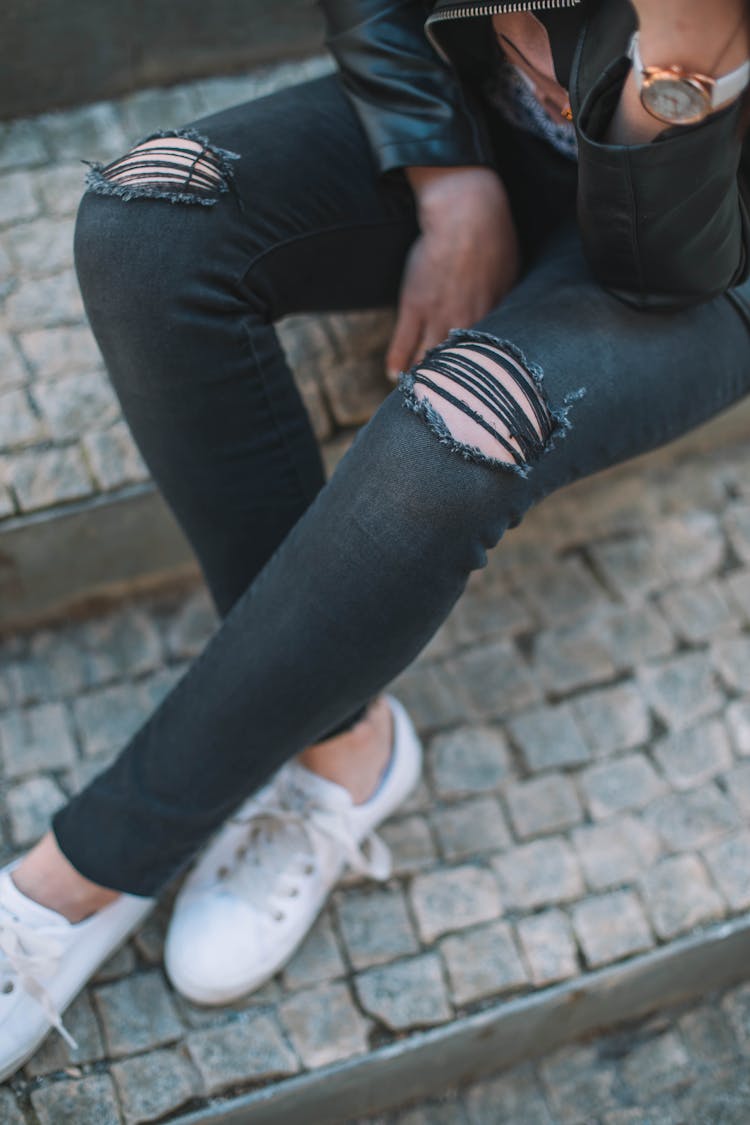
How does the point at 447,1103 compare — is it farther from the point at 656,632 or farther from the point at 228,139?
the point at 228,139

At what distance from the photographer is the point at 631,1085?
1653 mm

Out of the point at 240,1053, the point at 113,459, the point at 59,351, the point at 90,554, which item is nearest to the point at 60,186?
the point at 59,351

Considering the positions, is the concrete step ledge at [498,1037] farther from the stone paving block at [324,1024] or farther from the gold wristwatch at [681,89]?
the gold wristwatch at [681,89]

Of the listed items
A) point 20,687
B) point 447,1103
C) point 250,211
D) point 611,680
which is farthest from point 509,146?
point 447,1103

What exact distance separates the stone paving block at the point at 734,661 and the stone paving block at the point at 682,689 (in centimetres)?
2

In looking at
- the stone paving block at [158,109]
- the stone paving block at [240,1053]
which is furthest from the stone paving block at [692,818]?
the stone paving block at [158,109]

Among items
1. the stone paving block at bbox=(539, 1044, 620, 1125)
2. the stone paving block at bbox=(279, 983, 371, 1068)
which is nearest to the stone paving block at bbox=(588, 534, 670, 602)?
the stone paving block at bbox=(539, 1044, 620, 1125)

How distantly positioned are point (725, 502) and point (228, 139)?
137 cm

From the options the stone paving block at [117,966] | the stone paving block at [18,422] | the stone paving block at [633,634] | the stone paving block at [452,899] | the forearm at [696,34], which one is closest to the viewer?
the forearm at [696,34]

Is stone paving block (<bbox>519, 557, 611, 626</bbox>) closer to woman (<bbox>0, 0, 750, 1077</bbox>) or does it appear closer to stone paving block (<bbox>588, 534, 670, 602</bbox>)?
stone paving block (<bbox>588, 534, 670, 602</bbox>)

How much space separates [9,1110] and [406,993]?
0.60 metres

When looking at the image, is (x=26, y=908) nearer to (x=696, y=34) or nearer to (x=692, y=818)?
(x=692, y=818)

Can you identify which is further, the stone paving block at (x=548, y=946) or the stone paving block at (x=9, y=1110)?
the stone paving block at (x=548, y=946)

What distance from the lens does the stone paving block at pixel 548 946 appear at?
1.60m
